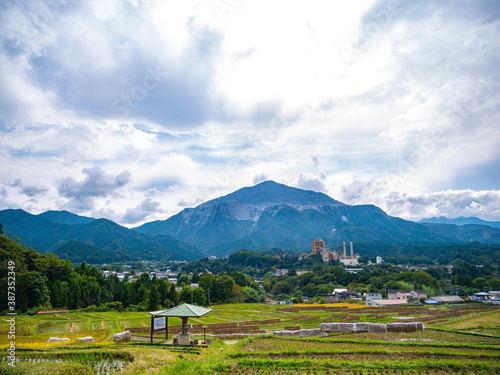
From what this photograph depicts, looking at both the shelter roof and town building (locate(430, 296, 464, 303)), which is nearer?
the shelter roof

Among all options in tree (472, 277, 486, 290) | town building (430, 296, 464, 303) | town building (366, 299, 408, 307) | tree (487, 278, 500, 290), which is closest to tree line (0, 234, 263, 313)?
town building (366, 299, 408, 307)

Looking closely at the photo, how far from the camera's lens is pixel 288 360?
13469mm

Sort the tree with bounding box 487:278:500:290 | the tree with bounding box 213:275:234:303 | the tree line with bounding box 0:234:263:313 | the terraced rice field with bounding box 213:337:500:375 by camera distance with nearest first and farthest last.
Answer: the terraced rice field with bounding box 213:337:500:375 < the tree line with bounding box 0:234:263:313 < the tree with bounding box 213:275:234:303 < the tree with bounding box 487:278:500:290

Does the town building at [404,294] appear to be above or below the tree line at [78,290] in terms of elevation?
below

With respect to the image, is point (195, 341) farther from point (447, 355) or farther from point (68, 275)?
point (68, 275)

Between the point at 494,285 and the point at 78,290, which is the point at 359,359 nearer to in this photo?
the point at 78,290

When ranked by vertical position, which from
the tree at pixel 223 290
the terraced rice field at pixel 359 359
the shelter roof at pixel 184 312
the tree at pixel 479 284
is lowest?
the tree at pixel 479 284

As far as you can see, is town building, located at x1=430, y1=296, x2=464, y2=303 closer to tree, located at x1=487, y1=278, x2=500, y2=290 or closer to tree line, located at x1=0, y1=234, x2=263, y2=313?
tree, located at x1=487, y1=278, x2=500, y2=290

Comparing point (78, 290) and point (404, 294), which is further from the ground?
point (78, 290)

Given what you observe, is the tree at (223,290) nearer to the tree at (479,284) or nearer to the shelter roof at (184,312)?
the shelter roof at (184,312)

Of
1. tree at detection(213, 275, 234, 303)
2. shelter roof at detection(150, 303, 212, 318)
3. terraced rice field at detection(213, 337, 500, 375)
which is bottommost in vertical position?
tree at detection(213, 275, 234, 303)

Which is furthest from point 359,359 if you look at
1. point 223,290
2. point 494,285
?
point 494,285

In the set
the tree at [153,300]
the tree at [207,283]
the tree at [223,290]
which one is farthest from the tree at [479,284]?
the tree at [153,300]

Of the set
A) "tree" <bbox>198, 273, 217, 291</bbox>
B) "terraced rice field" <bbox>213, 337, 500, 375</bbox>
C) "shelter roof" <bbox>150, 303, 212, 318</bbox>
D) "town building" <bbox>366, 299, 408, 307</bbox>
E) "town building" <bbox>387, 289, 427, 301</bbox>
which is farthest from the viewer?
"town building" <bbox>387, 289, 427, 301</bbox>
